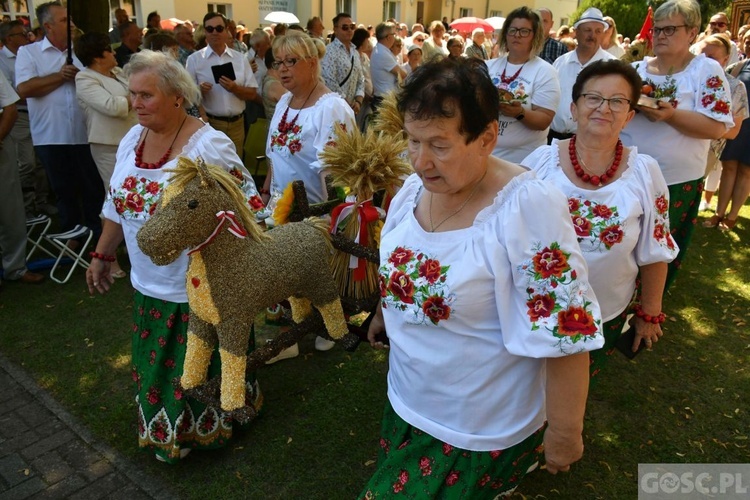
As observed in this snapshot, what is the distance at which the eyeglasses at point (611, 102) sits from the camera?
269 centimetres

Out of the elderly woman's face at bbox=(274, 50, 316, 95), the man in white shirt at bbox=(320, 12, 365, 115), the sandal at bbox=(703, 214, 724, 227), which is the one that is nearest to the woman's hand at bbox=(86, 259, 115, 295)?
the elderly woman's face at bbox=(274, 50, 316, 95)

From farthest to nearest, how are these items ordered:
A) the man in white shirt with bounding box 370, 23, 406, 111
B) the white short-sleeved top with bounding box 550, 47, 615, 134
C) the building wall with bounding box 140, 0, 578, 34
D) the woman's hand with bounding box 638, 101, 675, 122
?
the building wall with bounding box 140, 0, 578, 34
the man in white shirt with bounding box 370, 23, 406, 111
the white short-sleeved top with bounding box 550, 47, 615, 134
the woman's hand with bounding box 638, 101, 675, 122

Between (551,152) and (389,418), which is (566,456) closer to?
(389,418)

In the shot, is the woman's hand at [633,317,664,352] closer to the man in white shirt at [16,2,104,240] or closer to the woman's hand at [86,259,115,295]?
the woman's hand at [86,259,115,295]

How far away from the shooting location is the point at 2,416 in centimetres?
369

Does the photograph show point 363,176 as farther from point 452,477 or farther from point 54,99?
point 54,99

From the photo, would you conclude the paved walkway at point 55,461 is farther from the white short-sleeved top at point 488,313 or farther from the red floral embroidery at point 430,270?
the red floral embroidery at point 430,270

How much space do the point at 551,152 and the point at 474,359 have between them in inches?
60.8

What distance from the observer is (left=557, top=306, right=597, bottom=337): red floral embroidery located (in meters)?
1.58

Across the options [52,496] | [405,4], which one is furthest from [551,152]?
[405,4]

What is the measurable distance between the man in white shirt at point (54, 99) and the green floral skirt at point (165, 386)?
3.56 metres

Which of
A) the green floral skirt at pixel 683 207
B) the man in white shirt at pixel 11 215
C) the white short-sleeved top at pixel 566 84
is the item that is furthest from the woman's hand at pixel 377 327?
the man in white shirt at pixel 11 215

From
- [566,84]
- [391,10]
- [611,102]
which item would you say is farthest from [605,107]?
[391,10]

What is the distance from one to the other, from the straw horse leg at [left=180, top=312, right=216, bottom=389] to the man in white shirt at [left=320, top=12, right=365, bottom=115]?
17.9 feet
